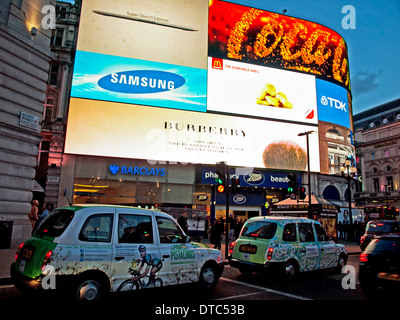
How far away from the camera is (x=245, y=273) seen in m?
9.21

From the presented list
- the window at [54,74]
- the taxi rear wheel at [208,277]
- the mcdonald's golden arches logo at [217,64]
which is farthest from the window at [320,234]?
the window at [54,74]

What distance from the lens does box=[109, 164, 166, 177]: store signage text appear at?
24.7 metres

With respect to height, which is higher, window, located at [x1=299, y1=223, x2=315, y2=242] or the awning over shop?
the awning over shop

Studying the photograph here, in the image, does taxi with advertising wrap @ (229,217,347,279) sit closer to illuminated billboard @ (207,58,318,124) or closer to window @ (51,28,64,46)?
illuminated billboard @ (207,58,318,124)

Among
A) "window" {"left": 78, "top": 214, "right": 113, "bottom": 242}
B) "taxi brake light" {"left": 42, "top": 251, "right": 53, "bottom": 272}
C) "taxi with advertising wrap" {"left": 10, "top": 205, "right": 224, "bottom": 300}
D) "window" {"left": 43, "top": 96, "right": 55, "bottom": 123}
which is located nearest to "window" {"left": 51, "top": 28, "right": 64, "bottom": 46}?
"window" {"left": 43, "top": 96, "right": 55, "bottom": 123}

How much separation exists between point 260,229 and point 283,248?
0.85 metres

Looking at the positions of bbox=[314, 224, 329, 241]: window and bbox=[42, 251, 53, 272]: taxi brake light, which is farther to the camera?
bbox=[314, 224, 329, 241]: window

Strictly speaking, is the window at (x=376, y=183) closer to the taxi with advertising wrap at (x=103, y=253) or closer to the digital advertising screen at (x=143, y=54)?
the digital advertising screen at (x=143, y=54)

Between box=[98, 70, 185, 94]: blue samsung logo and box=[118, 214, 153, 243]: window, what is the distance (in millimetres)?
20996

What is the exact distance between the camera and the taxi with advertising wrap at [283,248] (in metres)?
8.05

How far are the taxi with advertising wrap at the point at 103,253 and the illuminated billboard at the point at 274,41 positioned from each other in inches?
995

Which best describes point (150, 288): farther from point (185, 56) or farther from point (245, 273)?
point (185, 56)

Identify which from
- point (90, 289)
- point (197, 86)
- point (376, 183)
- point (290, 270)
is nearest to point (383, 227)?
point (290, 270)
